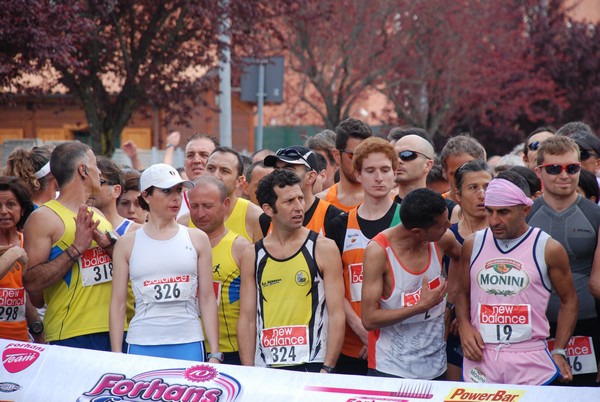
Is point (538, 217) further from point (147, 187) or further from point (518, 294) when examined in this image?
point (147, 187)

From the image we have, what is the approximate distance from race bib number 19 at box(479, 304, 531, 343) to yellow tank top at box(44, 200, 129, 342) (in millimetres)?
2555

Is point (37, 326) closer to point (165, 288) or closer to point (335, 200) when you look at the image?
point (165, 288)

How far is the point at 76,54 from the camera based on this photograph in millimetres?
15797

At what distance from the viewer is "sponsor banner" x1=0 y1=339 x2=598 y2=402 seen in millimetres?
5188

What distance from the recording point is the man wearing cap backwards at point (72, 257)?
630cm

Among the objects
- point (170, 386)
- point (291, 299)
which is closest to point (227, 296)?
point (291, 299)

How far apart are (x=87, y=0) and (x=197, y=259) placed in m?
9.91

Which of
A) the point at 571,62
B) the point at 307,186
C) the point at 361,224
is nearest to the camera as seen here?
the point at 361,224

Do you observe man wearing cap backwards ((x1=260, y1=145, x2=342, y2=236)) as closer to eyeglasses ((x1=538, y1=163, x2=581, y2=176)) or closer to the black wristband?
the black wristband

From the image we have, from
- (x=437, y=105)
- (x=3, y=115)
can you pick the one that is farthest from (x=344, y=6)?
(x=3, y=115)

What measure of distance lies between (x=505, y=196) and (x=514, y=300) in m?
0.61

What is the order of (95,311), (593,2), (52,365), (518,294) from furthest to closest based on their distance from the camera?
(593,2), (95,311), (52,365), (518,294)

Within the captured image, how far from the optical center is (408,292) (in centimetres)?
580

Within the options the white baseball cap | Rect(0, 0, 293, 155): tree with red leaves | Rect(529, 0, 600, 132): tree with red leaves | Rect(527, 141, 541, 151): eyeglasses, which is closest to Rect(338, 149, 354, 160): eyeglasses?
the white baseball cap
